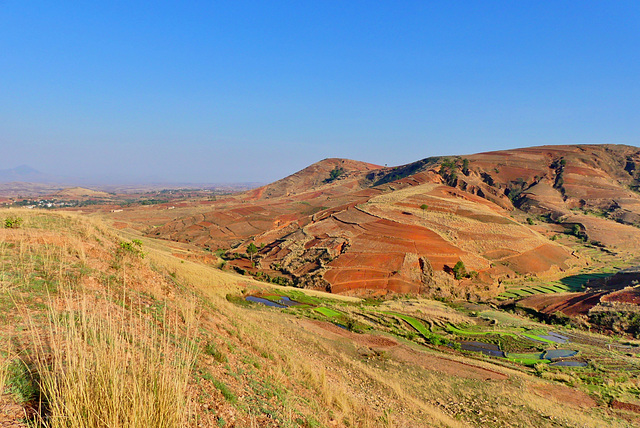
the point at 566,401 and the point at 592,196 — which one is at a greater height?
the point at 592,196

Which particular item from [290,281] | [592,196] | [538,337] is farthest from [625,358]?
[592,196]

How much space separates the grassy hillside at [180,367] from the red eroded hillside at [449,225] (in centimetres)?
1933

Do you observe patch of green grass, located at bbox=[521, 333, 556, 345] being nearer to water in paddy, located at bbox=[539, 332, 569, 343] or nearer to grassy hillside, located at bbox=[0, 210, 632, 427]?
water in paddy, located at bbox=[539, 332, 569, 343]

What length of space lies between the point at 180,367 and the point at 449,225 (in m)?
48.2

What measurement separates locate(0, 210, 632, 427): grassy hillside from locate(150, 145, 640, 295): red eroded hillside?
19332 mm

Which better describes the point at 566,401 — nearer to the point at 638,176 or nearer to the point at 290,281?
the point at 290,281

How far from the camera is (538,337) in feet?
75.2

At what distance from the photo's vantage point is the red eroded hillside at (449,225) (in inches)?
1487

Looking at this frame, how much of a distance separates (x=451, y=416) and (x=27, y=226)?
18.6m

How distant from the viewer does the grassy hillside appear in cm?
322

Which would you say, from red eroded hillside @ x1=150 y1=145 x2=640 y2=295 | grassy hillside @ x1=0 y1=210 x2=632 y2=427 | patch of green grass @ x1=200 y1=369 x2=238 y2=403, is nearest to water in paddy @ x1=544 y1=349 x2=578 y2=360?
grassy hillside @ x1=0 y1=210 x2=632 y2=427

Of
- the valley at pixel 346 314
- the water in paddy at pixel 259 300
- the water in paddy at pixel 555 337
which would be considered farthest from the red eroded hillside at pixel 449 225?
the water in paddy at pixel 555 337

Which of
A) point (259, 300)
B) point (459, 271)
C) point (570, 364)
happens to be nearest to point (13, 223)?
point (259, 300)

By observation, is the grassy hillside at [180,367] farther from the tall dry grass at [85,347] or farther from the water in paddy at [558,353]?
the water in paddy at [558,353]
